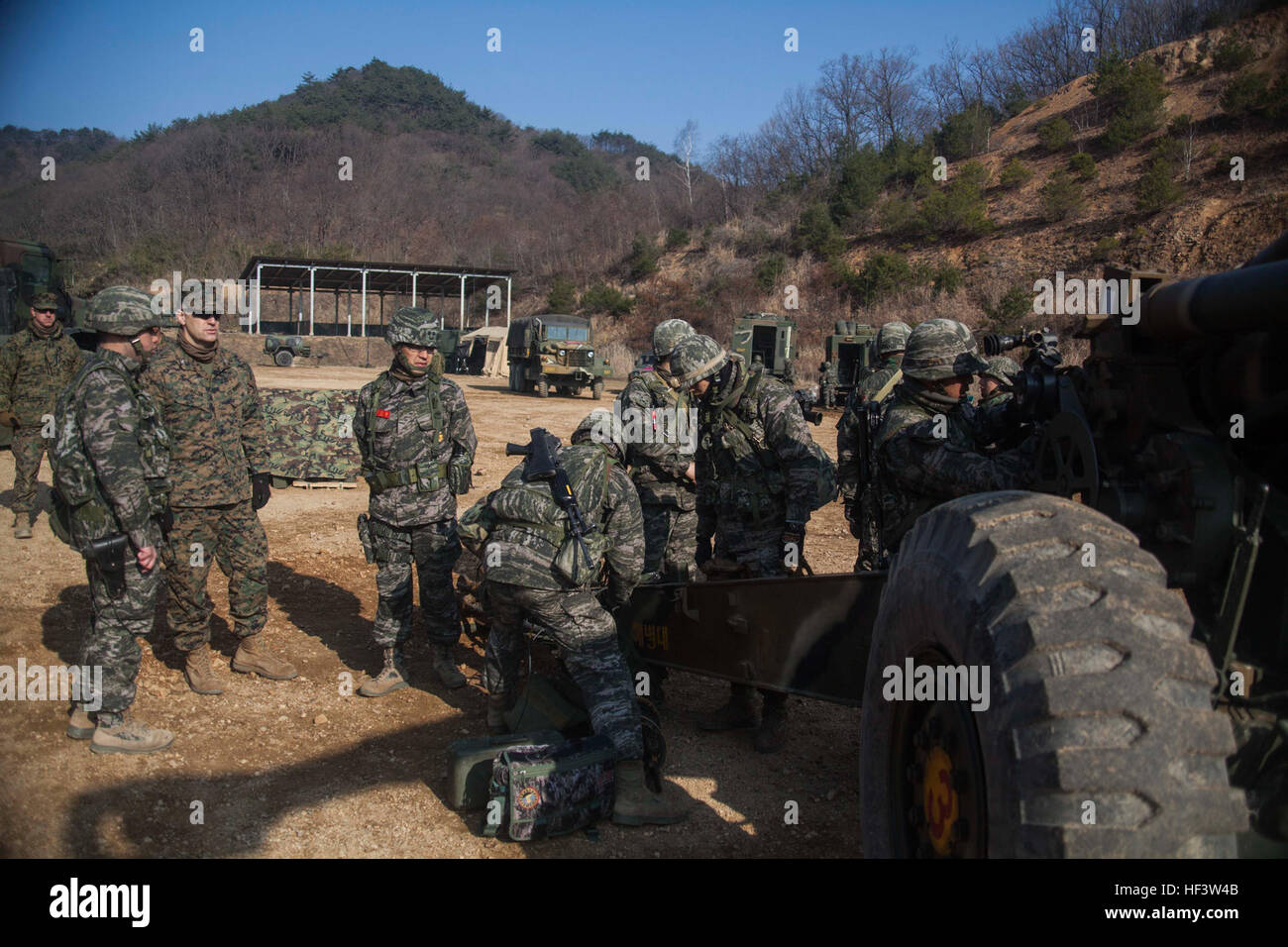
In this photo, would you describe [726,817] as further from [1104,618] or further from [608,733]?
[1104,618]

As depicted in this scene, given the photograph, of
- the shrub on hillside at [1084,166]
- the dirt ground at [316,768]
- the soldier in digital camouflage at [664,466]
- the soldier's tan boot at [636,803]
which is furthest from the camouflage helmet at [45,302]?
the shrub on hillside at [1084,166]

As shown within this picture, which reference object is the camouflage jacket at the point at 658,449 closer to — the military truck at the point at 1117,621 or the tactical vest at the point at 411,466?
the tactical vest at the point at 411,466

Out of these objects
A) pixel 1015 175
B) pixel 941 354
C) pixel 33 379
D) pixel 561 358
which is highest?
pixel 1015 175

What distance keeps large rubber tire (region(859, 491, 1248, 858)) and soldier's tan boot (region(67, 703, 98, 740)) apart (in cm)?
417

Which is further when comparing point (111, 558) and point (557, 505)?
point (111, 558)

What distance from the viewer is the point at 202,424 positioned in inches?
214

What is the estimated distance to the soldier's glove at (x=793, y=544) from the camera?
16.8 ft

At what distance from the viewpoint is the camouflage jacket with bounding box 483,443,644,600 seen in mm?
4188

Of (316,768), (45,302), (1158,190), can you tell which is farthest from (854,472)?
(1158,190)

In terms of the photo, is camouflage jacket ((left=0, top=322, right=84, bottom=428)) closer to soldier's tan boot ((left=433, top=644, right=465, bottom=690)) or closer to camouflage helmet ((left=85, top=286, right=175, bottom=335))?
camouflage helmet ((left=85, top=286, right=175, bottom=335))

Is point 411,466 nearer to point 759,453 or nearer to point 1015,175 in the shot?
point 759,453

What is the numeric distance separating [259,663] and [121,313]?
2174 millimetres

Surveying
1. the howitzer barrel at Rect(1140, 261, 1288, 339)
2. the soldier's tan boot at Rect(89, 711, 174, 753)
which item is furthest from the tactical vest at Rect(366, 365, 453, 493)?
the howitzer barrel at Rect(1140, 261, 1288, 339)

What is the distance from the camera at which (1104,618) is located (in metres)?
1.86
